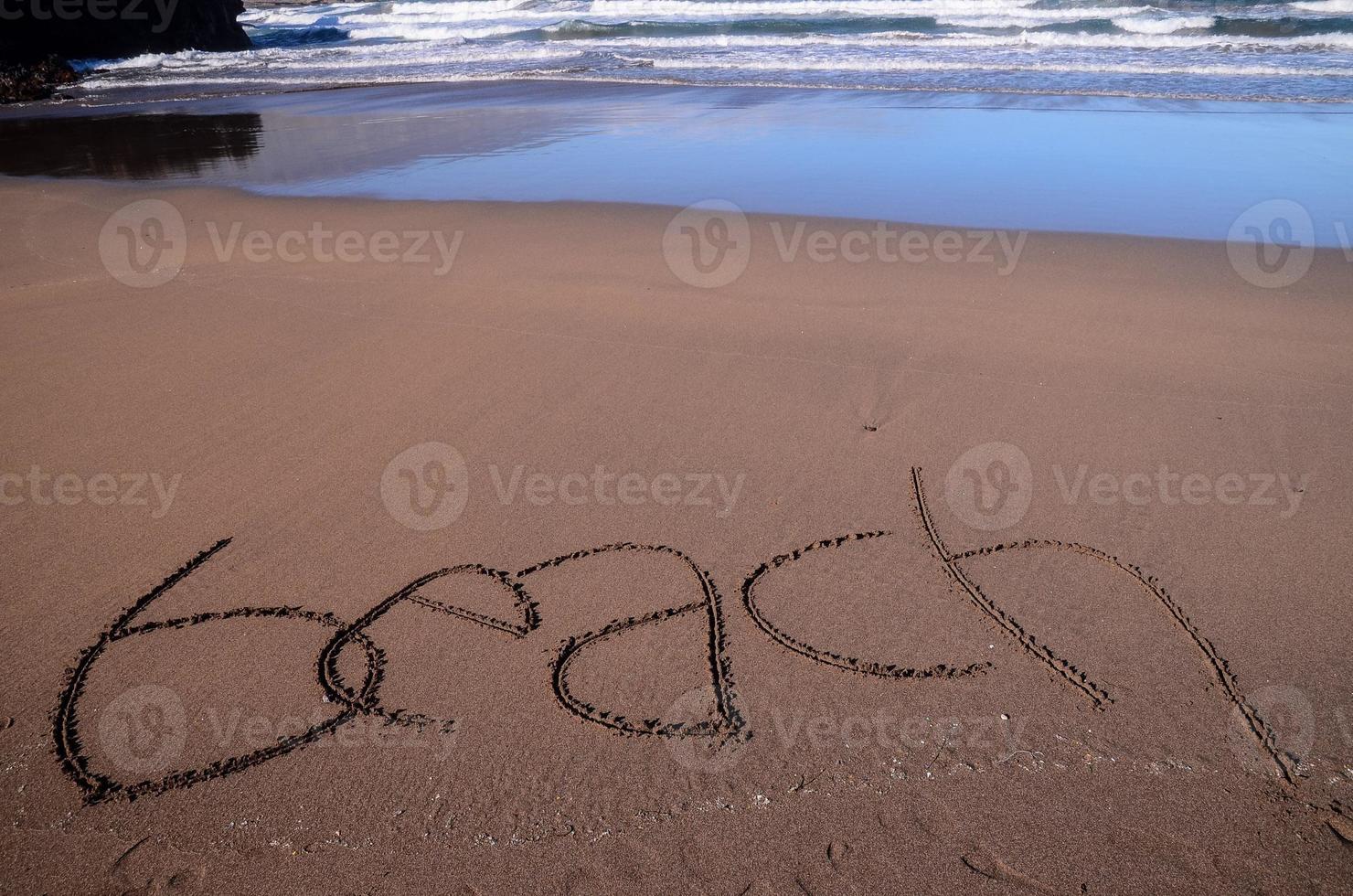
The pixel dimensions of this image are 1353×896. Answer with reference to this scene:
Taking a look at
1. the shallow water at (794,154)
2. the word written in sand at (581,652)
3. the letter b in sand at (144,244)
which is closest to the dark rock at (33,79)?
the shallow water at (794,154)

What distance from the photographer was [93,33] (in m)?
19.3

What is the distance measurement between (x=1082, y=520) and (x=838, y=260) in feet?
9.09

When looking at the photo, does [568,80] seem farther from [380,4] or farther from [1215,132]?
[380,4]

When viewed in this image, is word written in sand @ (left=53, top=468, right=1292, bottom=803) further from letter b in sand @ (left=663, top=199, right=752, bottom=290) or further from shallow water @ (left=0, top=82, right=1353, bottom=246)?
shallow water @ (left=0, top=82, right=1353, bottom=246)

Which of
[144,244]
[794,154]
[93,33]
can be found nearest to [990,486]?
[794,154]

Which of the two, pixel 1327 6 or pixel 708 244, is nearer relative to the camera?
pixel 708 244

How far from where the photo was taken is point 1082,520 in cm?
323

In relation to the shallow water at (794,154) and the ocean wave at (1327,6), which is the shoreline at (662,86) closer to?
the shallow water at (794,154)

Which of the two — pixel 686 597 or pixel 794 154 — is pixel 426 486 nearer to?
pixel 686 597

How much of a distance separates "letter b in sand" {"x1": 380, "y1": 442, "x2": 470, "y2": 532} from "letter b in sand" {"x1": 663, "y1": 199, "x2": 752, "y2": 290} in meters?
2.18

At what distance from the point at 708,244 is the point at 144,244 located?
4151mm

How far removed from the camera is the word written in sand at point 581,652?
2398mm

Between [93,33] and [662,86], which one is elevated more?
[93,33]

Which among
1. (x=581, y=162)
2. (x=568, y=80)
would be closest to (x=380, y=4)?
(x=568, y=80)
